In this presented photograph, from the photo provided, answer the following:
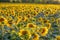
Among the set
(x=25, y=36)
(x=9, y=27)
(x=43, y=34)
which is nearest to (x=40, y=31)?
(x=43, y=34)

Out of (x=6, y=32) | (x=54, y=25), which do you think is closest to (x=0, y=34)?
(x=6, y=32)

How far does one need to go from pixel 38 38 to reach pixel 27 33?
16 centimetres

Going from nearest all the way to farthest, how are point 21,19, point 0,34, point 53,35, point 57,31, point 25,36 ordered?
point 25,36 → point 0,34 → point 53,35 → point 57,31 → point 21,19

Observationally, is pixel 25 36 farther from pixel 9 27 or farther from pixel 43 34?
pixel 9 27

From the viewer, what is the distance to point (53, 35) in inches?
167

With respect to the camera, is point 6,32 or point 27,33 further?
point 6,32

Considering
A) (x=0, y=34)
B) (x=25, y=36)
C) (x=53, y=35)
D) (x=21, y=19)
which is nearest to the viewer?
(x=25, y=36)

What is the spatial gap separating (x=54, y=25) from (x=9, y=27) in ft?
3.61

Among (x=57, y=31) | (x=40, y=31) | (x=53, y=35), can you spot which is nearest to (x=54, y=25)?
(x=57, y=31)

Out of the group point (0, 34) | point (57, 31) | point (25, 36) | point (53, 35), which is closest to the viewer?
point (25, 36)

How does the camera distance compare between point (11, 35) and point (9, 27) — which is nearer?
point (11, 35)

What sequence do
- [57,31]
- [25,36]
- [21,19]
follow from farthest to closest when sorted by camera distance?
1. [21,19]
2. [57,31]
3. [25,36]

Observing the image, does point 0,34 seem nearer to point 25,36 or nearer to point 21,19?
point 25,36

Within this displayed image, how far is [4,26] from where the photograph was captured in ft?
14.2
